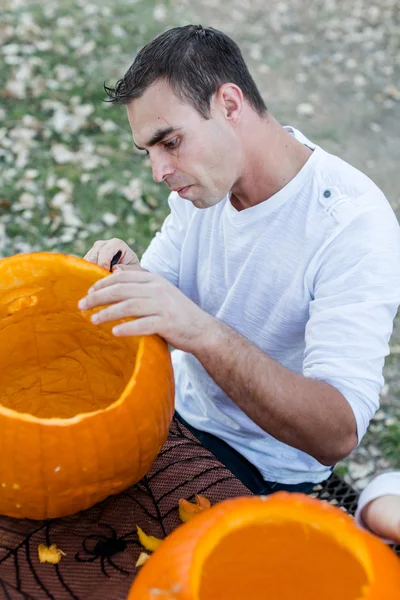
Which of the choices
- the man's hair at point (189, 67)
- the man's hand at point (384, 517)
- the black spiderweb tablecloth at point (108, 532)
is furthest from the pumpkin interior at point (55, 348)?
the man's hand at point (384, 517)

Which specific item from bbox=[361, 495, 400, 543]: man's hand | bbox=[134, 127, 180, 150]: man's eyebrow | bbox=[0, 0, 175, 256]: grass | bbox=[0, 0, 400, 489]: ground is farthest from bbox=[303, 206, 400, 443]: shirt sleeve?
bbox=[0, 0, 175, 256]: grass

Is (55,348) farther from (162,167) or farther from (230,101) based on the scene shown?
(230,101)

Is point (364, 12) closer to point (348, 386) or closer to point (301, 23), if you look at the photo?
point (301, 23)

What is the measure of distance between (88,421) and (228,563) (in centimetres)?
38

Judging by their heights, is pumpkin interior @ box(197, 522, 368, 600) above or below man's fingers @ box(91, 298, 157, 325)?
below

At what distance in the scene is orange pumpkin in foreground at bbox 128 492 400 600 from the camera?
1016 millimetres

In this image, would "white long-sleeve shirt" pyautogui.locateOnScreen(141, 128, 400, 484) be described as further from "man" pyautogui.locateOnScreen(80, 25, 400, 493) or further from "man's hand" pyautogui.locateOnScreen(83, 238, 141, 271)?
"man's hand" pyautogui.locateOnScreen(83, 238, 141, 271)

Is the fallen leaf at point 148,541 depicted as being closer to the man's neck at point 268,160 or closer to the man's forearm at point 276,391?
the man's forearm at point 276,391

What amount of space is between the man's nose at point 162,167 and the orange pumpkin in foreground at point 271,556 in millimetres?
876

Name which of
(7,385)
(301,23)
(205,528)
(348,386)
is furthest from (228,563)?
(301,23)

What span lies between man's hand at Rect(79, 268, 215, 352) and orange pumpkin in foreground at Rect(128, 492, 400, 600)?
419mm

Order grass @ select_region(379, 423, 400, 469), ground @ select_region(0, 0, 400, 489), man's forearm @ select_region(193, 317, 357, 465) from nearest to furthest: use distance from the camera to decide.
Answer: man's forearm @ select_region(193, 317, 357, 465) → grass @ select_region(379, 423, 400, 469) → ground @ select_region(0, 0, 400, 489)

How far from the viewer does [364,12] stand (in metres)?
6.92

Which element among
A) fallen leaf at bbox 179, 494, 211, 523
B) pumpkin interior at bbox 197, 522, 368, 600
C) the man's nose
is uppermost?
the man's nose
